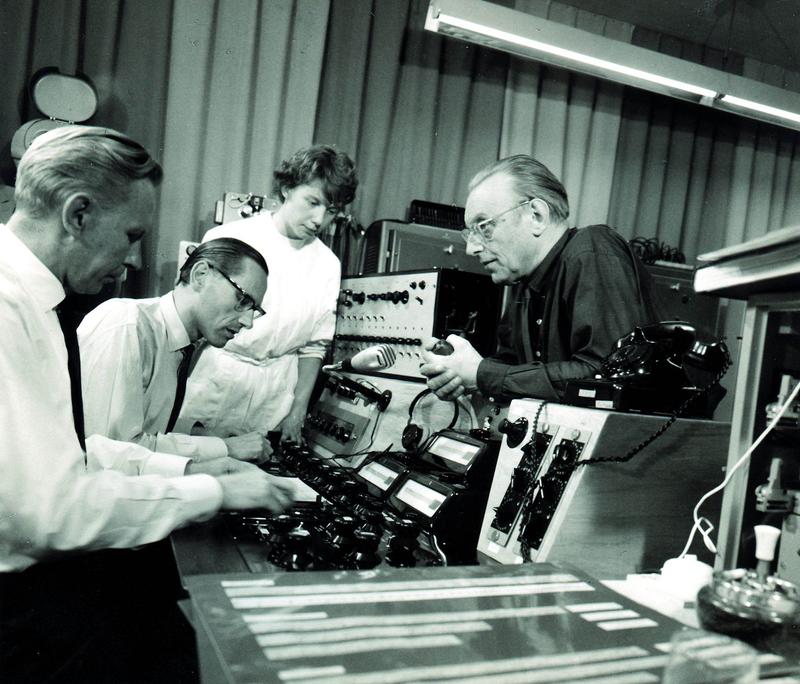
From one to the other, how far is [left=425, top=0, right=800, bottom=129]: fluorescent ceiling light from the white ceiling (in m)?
0.72

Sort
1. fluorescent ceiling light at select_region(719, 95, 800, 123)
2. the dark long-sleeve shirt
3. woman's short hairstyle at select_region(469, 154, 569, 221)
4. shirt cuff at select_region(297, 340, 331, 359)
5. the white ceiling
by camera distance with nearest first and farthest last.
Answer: the dark long-sleeve shirt < woman's short hairstyle at select_region(469, 154, 569, 221) < shirt cuff at select_region(297, 340, 331, 359) < fluorescent ceiling light at select_region(719, 95, 800, 123) < the white ceiling

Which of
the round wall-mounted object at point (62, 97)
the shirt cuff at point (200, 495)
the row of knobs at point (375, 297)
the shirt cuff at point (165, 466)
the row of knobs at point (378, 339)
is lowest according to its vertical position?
the shirt cuff at point (165, 466)

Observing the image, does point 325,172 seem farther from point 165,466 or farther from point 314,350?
point 165,466

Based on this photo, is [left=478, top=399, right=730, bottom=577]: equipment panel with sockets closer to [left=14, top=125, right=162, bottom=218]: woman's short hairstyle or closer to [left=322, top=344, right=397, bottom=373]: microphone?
[left=14, top=125, right=162, bottom=218]: woman's short hairstyle

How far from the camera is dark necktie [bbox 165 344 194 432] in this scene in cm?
209

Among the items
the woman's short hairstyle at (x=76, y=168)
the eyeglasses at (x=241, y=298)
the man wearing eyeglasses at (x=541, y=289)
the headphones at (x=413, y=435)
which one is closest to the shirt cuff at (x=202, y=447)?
the eyeglasses at (x=241, y=298)

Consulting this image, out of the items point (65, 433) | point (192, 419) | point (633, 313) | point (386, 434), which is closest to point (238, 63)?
point (192, 419)

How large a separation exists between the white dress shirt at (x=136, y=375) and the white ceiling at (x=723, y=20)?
10.4 ft

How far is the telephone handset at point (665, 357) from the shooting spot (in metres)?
1.07

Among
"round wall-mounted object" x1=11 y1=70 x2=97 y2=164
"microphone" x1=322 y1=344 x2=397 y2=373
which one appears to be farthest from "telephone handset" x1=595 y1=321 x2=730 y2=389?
"round wall-mounted object" x1=11 y1=70 x2=97 y2=164

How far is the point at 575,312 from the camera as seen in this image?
60.5 inches

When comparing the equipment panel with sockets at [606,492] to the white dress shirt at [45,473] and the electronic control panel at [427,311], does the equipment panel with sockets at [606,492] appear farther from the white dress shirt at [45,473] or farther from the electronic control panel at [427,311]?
the electronic control panel at [427,311]

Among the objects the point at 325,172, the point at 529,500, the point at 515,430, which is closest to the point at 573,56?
the point at 325,172

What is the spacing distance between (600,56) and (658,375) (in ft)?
7.41
